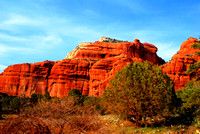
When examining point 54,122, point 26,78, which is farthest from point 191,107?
point 26,78

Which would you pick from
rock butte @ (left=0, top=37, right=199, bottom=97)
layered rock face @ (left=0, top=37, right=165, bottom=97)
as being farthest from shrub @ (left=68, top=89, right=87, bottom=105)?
layered rock face @ (left=0, top=37, right=165, bottom=97)

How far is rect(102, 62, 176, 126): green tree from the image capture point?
16.8 metres

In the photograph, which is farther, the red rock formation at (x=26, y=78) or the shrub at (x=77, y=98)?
the red rock formation at (x=26, y=78)

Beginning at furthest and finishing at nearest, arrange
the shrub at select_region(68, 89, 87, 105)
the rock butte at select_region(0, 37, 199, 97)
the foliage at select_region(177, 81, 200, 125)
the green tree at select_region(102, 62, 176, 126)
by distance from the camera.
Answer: the rock butte at select_region(0, 37, 199, 97), the foliage at select_region(177, 81, 200, 125), the green tree at select_region(102, 62, 176, 126), the shrub at select_region(68, 89, 87, 105)

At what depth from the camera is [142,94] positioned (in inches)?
663

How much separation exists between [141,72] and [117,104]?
419 centimetres

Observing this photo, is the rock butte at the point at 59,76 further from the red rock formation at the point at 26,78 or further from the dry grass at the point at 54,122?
the dry grass at the point at 54,122

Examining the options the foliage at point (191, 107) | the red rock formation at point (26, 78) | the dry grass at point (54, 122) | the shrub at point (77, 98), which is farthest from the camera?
the red rock formation at point (26, 78)

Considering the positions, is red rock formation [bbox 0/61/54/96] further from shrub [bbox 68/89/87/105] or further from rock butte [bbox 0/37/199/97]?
shrub [bbox 68/89/87/105]

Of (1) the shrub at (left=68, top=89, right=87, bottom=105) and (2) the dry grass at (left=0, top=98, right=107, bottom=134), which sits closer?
(2) the dry grass at (left=0, top=98, right=107, bottom=134)

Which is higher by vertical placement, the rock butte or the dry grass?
the rock butte

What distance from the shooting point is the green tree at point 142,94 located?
16.8 m

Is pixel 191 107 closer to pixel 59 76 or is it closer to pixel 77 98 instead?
pixel 77 98

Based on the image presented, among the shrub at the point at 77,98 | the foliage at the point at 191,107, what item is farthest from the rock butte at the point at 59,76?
the foliage at the point at 191,107
